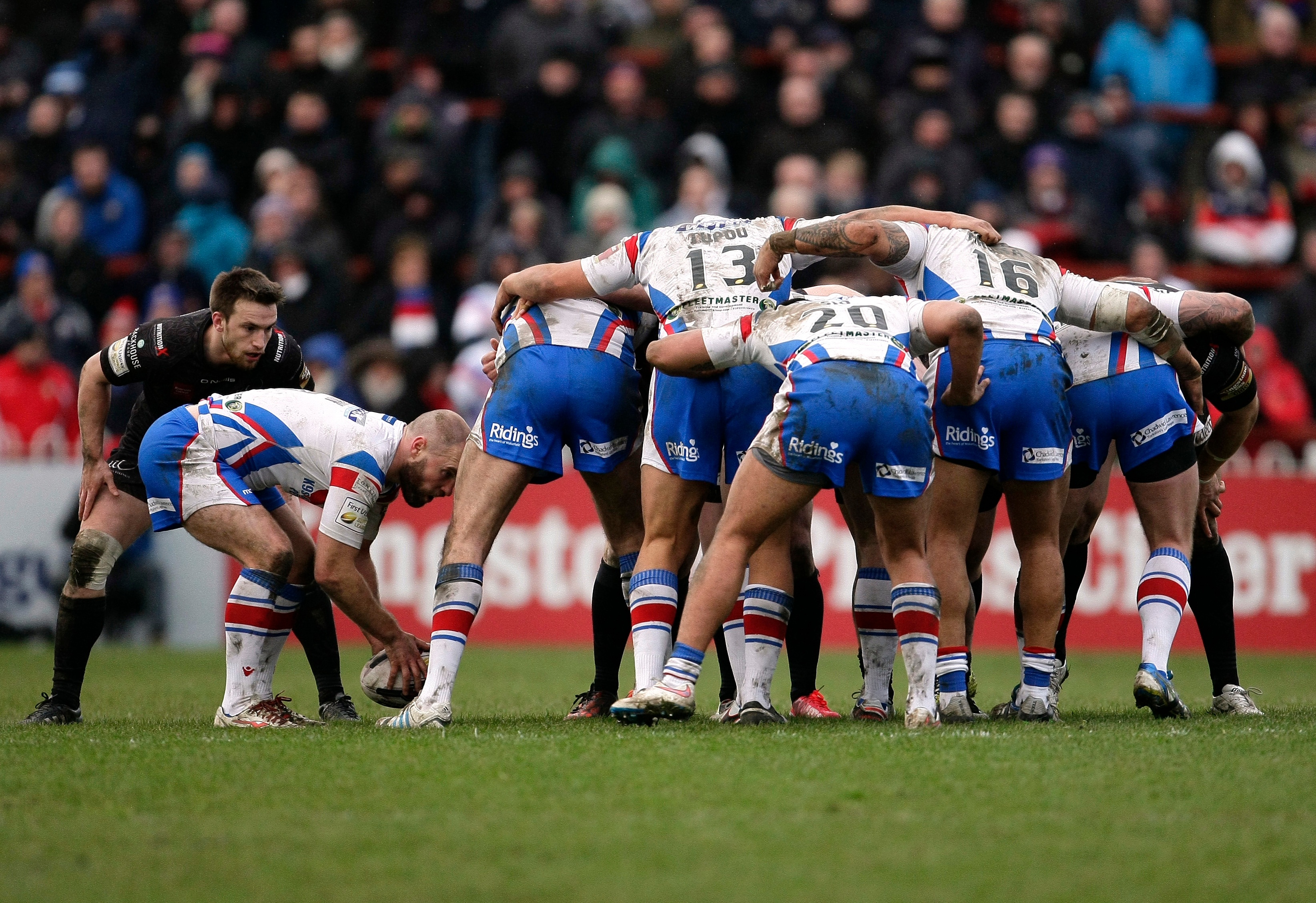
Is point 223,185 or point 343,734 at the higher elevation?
point 223,185

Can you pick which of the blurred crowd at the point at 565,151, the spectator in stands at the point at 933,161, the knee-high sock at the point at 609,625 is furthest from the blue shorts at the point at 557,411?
the spectator in stands at the point at 933,161

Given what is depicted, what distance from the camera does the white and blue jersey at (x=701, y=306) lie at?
715 centimetres

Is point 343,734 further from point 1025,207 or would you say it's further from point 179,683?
point 1025,207

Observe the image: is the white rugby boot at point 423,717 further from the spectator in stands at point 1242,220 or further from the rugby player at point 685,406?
the spectator in stands at point 1242,220

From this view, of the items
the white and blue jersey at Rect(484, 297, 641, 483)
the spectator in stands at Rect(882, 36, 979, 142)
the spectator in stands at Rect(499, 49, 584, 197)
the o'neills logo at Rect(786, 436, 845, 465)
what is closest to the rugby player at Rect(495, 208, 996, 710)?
the white and blue jersey at Rect(484, 297, 641, 483)

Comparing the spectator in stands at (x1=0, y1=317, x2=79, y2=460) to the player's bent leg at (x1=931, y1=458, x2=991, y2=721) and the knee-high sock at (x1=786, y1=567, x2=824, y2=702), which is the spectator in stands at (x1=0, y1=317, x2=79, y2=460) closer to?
the knee-high sock at (x1=786, y1=567, x2=824, y2=702)

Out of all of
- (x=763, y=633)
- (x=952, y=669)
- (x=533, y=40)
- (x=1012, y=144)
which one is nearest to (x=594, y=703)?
(x=763, y=633)

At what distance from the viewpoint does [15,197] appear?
59.8 feet

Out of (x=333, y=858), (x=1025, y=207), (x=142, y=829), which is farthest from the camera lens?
(x=1025, y=207)

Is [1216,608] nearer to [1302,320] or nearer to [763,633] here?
[763,633]

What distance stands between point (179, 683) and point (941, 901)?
7.54 meters

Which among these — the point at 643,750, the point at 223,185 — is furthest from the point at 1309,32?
the point at 643,750

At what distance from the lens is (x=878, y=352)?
6613mm

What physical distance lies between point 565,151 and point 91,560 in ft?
34.7
